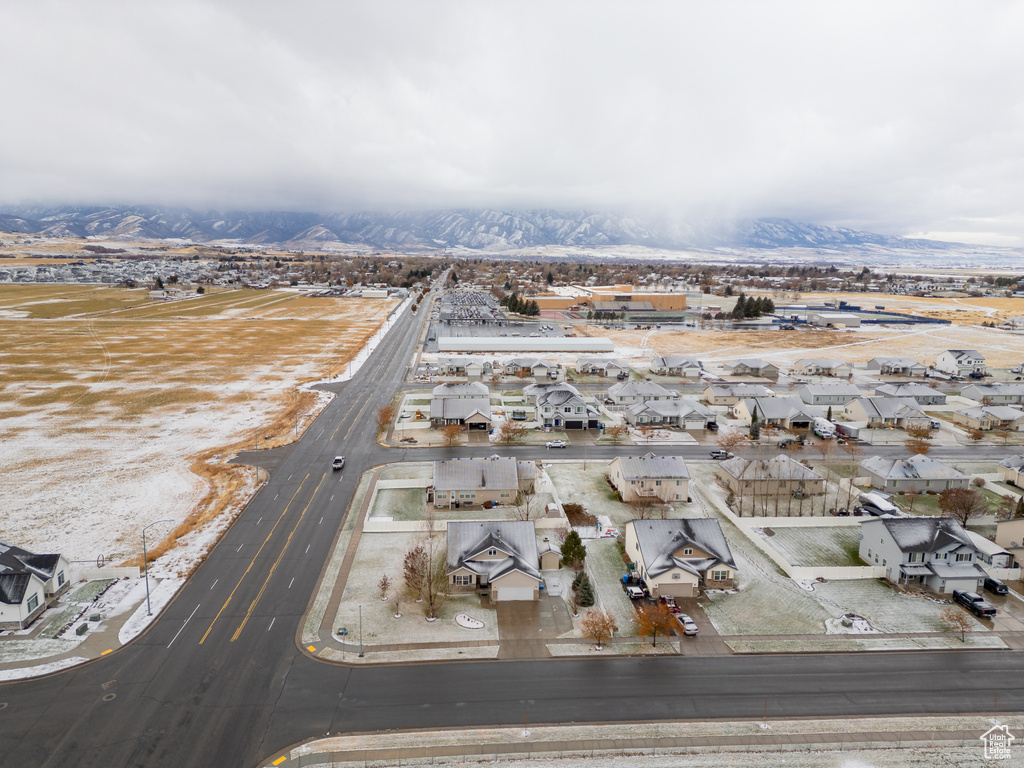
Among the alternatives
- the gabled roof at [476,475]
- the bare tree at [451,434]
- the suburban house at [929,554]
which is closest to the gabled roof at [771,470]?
the suburban house at [929,554]

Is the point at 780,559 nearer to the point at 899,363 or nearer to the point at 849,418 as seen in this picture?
the point at 849,418

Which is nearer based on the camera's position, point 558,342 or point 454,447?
point 454,447

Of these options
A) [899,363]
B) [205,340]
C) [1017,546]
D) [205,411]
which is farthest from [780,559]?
[205,340]

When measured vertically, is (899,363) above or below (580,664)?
above

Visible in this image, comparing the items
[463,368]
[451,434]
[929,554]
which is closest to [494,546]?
[451,434]

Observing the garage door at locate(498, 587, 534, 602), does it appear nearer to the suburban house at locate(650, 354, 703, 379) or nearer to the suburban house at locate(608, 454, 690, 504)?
the suburban house at locate(608, 454, 690, 504)
